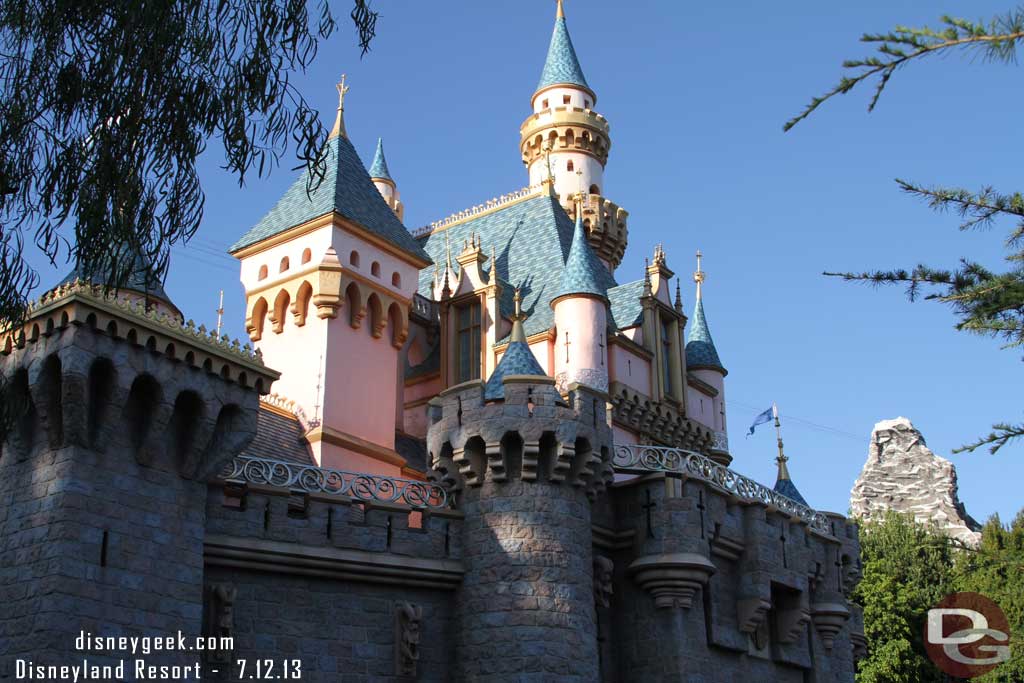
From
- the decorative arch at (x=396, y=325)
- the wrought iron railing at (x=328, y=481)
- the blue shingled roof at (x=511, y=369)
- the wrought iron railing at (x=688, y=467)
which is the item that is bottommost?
the wrought iron railing at (x=328, y=481)

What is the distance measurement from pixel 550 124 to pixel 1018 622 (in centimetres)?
2143

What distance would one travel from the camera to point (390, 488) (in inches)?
808

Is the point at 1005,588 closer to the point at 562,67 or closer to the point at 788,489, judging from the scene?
the point at 788,489

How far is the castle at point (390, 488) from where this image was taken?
51.9 feet

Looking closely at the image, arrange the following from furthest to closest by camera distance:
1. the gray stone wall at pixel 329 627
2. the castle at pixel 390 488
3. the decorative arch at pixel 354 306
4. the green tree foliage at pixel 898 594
Answer: the green tree foliage at pixel 898 594
the decorative arch at pixel 354 306
the gray stone wall at pixel 329 627
the castle at pixel 390 488

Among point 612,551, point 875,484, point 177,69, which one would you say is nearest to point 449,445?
point 612,551

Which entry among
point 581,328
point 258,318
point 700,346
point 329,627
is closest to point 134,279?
point 329,627

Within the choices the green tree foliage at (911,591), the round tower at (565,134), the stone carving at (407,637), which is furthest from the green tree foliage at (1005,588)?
the stone carving at (407,637)

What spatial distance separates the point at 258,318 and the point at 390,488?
24.8ft

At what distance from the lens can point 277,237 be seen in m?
26.5

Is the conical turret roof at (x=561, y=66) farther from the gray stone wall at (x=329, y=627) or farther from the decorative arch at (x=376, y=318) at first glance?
the gray stone wall at (x=329, y=627)

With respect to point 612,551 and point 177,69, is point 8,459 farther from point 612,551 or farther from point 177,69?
point 612,551

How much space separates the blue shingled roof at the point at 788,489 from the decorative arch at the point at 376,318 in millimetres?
9734

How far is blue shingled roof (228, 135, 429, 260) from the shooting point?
1035 inches
